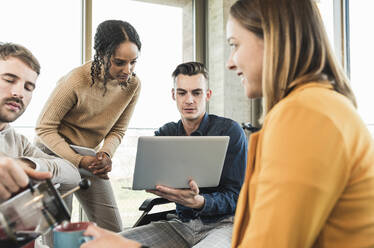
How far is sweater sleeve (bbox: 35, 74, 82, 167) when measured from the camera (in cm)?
172

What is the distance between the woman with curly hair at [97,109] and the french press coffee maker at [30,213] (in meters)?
1.12

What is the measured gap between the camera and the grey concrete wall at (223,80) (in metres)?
3.00

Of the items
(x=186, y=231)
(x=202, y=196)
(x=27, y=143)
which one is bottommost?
(x=186, y=231)

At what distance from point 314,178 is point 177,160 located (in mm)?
799

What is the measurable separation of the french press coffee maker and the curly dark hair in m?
1.24

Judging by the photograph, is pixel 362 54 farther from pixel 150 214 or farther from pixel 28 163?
pixel 28 163

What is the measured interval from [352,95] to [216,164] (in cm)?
70

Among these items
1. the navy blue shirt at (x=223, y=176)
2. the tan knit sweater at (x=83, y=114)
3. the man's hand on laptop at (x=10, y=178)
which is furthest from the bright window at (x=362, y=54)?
the man's hand on laptop at (x=10, y=178)

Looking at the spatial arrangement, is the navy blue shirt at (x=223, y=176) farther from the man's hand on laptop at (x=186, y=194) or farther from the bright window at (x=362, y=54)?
the bright window at (x=362, y=54)

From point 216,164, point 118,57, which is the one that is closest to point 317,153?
point 216,164

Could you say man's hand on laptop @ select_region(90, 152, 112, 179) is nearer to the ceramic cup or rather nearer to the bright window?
the ceramic cup

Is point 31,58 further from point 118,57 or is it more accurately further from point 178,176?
point 178,176

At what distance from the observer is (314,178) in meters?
0.59

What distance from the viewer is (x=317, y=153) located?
1.94ft
